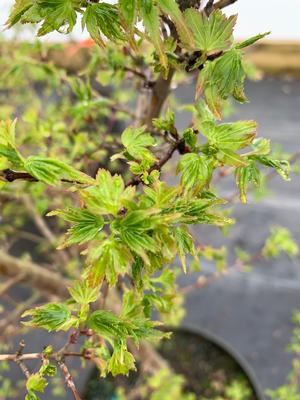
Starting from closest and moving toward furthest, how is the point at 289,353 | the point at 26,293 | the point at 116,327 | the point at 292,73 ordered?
1. the point at 116,327
2. the point at 289,353
3. the point at 26,293
4. the point at 292,73

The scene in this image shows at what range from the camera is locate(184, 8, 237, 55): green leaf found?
42cm

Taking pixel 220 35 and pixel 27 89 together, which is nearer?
pixel 220 35

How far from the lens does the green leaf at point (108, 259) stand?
38cm

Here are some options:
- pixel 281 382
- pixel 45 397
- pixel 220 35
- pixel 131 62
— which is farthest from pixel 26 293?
pixel 220 35

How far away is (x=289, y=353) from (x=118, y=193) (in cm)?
139

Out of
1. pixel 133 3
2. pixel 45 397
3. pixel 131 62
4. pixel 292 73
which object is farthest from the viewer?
pixel 292 73

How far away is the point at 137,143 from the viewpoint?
0.50 meters

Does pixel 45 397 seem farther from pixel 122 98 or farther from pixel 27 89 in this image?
pixel 27 89

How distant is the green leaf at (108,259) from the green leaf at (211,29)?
0.64 feet

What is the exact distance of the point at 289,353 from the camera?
159cm

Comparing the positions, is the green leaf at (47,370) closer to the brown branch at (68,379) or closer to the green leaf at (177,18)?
the brown branch at (68,379)

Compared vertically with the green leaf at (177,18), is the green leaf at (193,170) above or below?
below

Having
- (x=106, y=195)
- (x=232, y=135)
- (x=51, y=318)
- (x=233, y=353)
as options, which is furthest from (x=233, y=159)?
(x=233, y=353)

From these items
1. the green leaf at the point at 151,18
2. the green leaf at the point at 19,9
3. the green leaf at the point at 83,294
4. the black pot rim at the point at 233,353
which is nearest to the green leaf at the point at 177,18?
the green leaf at the point at 151,18
